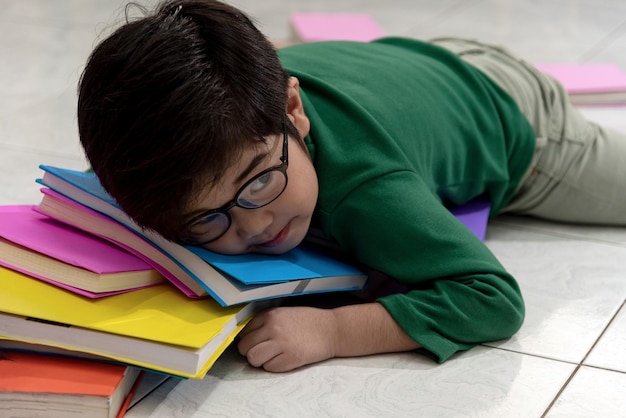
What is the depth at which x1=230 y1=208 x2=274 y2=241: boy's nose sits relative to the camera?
102 cm

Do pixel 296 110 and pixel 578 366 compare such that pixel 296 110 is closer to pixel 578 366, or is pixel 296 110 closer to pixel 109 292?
pixel 109 292

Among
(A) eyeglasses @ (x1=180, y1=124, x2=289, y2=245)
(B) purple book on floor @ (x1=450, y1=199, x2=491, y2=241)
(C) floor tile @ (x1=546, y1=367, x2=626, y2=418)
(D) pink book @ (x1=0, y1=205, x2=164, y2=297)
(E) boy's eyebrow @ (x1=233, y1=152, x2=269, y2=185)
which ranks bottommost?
(C) floor tile @ (x1=546, y1=367, x2=626, y2=418)

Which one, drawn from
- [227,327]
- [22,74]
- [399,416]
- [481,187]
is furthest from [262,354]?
[22,74]

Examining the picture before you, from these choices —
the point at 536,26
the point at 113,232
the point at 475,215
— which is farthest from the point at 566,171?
the point at 536,26

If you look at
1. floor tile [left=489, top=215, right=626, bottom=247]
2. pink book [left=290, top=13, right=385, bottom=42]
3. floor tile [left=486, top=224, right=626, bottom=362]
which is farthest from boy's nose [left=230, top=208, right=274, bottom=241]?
pink book [left=290, top=13, right=385, bottom=42]

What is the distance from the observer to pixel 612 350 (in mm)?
1111

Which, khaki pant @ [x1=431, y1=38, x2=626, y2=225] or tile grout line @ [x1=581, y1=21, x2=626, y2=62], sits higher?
khaki pant @ [x1=431, y1=38, x2=626, y2=225]

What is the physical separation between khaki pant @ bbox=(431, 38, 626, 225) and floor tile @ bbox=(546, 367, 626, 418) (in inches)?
18.0

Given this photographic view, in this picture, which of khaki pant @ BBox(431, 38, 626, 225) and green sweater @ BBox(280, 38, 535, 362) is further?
khaki pant @ BBox(431, 38, 626, 225)

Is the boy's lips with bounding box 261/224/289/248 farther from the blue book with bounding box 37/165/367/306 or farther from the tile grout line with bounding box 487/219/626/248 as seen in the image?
the tile grout line with bounding box 487/219/626/248

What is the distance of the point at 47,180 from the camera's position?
109 cm

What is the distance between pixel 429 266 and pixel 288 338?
0.18m

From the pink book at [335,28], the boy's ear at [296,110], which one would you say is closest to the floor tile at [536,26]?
the pink book at [335,28]

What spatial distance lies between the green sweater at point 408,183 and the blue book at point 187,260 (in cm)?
8
